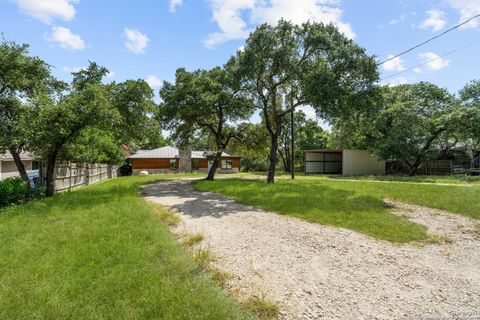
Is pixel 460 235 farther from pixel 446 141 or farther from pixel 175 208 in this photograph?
pixel 446 141

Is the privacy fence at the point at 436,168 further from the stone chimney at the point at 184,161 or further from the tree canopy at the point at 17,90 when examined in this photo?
the tree canopy at the point at 17,90

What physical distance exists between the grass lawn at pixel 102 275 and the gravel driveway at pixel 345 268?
23.2 inches

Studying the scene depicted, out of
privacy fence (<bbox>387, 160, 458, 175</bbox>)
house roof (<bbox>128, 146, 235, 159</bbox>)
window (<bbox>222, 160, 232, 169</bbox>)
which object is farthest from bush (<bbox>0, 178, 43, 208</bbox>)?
privacy fence (<bbox>387, 160, 458, 175</bbox>)

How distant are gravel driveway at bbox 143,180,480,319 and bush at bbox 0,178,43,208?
21.2 feet

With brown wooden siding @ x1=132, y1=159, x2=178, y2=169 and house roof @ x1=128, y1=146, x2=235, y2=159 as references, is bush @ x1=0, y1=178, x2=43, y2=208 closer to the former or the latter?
brown wooden siding @ x1=132, y1=159, x2=178, y2=169

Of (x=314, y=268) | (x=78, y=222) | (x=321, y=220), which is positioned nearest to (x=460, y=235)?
(x=321, y=220)

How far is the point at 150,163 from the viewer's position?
104 feet

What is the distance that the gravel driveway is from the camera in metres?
3.16

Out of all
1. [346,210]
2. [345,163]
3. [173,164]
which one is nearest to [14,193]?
[346,210]

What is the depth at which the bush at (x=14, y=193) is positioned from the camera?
8.95m

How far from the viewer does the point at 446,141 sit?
22531 millimetres

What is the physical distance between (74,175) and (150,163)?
16.9m

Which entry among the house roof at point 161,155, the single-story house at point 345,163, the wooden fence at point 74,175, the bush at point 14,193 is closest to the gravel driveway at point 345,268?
the bush at point 14,193

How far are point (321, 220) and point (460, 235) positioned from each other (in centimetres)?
291
